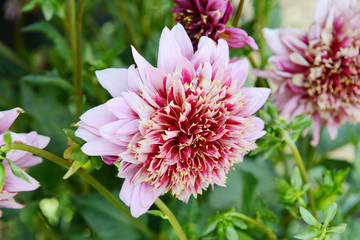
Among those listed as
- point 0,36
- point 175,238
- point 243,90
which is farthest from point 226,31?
point 0,36

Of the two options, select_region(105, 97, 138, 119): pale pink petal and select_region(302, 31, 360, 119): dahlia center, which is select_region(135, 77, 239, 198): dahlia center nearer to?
select_region(105, 97, 138, 119): pale pink petal

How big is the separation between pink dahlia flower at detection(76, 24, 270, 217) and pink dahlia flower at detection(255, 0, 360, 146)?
0.09 metres

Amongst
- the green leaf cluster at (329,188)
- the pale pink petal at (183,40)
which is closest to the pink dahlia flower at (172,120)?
the pale pink petal at (183,40)

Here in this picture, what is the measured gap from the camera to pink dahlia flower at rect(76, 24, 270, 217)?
23 cm

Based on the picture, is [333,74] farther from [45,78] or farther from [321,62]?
[45,78]

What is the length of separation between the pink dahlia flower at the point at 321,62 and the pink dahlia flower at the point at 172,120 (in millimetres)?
92

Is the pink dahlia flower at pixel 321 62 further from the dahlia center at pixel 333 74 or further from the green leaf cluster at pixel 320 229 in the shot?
the green leaf cluster at pixel 320 229

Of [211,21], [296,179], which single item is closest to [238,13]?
[211,21]

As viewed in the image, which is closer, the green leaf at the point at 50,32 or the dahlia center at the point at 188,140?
the dahlia center at the point at 188,140

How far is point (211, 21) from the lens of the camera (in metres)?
0.27

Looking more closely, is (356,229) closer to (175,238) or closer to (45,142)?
(175,238)

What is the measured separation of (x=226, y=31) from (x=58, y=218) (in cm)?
34

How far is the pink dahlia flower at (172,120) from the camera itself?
0.75 feet

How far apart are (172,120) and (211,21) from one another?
8 centimetres
